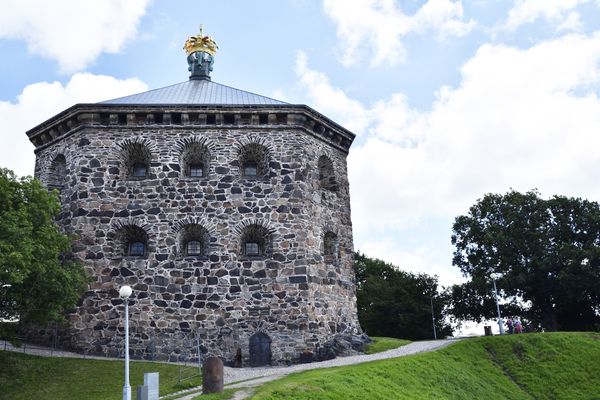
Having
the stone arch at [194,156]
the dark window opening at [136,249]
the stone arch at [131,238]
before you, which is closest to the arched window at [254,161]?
the stone arch at [194,156]

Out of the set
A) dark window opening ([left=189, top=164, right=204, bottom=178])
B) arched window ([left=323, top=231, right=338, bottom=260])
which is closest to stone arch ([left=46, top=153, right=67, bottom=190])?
dark window opening ([left=189, top=164, right=204, bottom=178])

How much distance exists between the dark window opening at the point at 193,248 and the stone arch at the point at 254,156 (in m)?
3.17

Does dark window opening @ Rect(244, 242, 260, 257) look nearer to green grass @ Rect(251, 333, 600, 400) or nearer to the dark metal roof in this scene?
the dark metal roof

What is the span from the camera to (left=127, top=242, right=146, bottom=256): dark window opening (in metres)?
22.4

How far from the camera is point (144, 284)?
21.5m

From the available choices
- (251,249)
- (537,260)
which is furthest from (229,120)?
(537,260)

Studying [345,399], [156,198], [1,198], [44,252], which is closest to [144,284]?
[156,198]

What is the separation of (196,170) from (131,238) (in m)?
3.60

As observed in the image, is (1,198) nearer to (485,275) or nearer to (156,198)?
(156,198)

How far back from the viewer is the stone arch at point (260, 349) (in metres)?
20.8

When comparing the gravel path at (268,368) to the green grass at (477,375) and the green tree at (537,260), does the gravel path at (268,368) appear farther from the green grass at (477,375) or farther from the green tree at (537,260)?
the green tree at (537,260)

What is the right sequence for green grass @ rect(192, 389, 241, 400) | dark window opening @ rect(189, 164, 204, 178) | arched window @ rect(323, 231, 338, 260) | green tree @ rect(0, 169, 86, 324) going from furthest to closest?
arched window @ rect(323, 231, 338, 260)
dark window opening @ rect(189, 164, 204, 178)
green tree @ rect(0, 169, 86, 324)
green grass @ rect(192, 389, 241, 400)

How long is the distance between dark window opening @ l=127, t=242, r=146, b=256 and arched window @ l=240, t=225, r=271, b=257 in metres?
3.74

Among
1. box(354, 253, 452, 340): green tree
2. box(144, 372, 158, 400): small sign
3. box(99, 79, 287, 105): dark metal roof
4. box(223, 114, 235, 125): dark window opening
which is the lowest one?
box(144, 372, 158, 400): small sign
